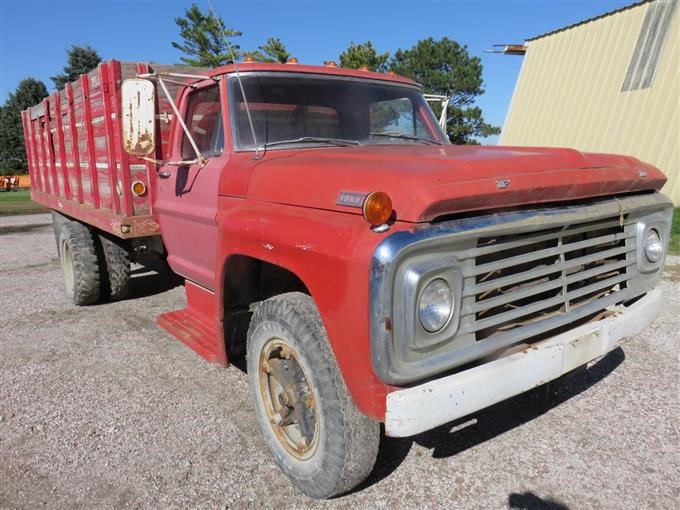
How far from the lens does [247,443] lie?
2990mm

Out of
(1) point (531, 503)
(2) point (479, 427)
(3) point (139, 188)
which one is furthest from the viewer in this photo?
(3) point (139, 188)

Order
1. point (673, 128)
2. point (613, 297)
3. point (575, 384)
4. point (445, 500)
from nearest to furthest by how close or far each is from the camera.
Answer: point (445, 500)
point (613, 297)
point (575, 384)
point (673, 128)

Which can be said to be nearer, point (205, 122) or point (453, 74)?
point (205, 122)

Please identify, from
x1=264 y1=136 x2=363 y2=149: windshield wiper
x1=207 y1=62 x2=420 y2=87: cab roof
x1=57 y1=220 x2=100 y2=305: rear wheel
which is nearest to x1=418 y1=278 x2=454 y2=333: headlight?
x1=264 y1=136 x2=363 y2=149: windshield wiper

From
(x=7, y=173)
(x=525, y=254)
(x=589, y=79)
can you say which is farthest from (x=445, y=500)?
(x=7, y=173)

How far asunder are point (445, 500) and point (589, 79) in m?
13.6

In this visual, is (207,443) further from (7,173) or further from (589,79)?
(7,173)

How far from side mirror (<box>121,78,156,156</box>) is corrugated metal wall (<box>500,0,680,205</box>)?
36.7 feet

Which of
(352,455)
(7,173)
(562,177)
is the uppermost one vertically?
(562,177)

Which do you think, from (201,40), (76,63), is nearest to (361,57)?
(201,40)

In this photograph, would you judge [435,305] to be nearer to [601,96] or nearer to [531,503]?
[531,503]

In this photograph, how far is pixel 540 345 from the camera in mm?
2297

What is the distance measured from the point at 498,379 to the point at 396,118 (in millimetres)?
2191

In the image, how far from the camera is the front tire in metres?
2.23
